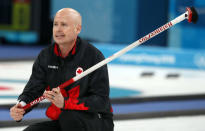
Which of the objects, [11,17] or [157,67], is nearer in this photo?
[157,67]

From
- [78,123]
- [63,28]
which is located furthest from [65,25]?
[78,123]

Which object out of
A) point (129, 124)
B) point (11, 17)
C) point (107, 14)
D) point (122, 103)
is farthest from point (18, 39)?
point (129, 124)

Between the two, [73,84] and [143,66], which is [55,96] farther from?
[143,66]

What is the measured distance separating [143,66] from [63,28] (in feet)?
17.0

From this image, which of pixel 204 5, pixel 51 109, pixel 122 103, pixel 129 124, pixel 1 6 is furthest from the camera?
pixel 1 6

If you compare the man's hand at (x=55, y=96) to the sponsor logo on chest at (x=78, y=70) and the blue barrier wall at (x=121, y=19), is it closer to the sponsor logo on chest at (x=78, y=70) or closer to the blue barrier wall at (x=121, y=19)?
the sponsor logo on chest at (x=78, y=70)

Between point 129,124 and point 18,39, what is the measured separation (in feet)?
28.8

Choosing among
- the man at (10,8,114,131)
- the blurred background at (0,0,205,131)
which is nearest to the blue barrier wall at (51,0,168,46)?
the blurred background at (0,0,205,131)

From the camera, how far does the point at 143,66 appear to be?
7.37m

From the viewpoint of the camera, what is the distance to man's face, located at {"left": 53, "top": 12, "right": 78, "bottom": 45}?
2256 millimetres

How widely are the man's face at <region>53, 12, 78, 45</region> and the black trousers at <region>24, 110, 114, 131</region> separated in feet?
1.21

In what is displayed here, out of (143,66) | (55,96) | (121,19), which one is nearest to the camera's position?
(55,96)

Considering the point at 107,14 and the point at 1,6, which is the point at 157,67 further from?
the point at 1,6

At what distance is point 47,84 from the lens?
2424mm
